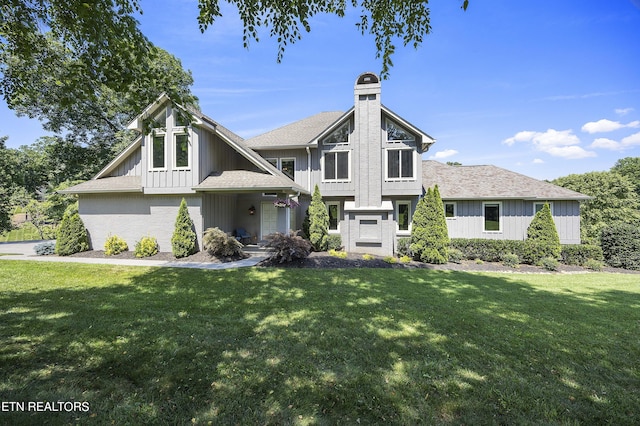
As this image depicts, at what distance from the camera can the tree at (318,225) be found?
1383 centimetres

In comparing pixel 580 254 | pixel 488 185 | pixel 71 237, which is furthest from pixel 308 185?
pixel 580 254

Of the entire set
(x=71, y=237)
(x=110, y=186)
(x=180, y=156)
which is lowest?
(x=71, y=237)

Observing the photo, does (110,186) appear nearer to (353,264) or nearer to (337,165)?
(337,165)

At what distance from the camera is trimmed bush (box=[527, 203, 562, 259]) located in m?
12.5

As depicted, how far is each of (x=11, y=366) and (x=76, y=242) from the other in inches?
482

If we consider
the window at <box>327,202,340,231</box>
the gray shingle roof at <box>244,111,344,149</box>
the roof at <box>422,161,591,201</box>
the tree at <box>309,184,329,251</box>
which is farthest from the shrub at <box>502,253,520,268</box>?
the gray shingle roof at <box>244,111,344,149</box>

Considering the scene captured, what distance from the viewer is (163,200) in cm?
1311

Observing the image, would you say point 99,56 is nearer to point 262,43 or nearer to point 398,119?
point 262,43

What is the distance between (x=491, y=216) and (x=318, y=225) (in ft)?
35.5

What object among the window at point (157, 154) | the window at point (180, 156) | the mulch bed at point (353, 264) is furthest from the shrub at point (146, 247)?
the window at point (180, 156)

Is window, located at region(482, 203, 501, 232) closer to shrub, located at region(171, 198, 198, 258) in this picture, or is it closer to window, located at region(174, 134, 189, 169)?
shrub, located at region(171, 198, 198, 258)

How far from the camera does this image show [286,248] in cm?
1028

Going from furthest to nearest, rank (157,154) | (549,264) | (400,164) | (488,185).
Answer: (488,185)
(400,164)
(157,154)
(549,264)

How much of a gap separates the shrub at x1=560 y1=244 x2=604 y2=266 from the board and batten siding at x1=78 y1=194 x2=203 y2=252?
56.9 ft
